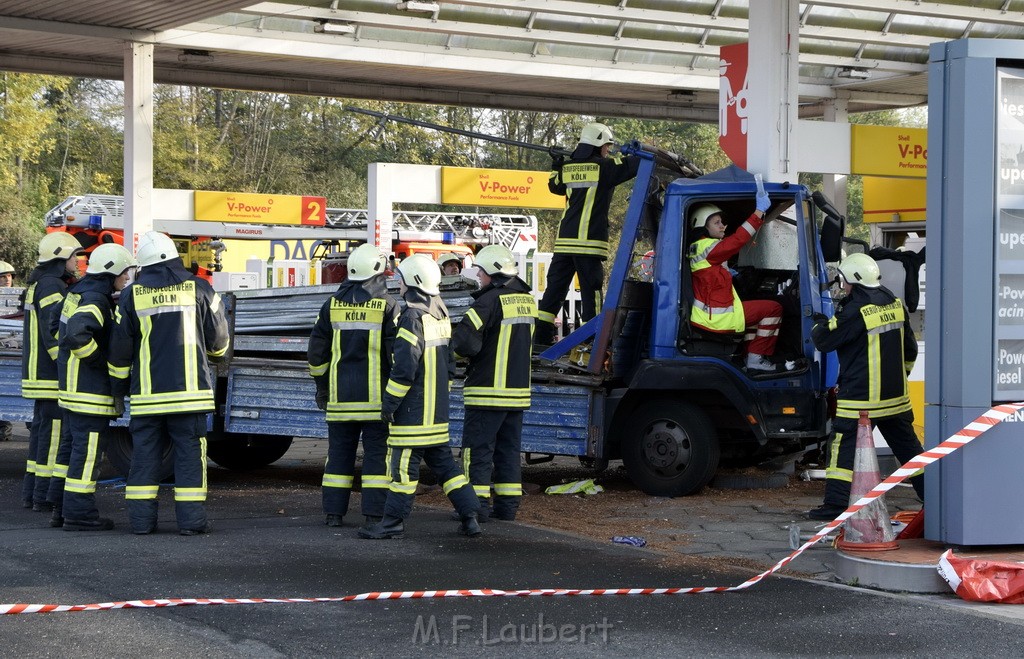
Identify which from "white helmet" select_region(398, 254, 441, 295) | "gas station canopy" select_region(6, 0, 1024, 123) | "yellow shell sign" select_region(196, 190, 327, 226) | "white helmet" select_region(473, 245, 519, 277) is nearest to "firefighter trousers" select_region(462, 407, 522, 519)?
"white helmet" select_region(473, 245, 519, 277)

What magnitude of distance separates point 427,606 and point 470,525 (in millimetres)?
2119

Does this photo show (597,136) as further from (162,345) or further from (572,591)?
(572,591)

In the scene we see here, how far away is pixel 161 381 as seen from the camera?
8.41 m

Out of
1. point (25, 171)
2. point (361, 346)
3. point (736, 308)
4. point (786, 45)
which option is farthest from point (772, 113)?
point (25, 171)

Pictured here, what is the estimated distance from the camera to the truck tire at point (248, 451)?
12.0 m

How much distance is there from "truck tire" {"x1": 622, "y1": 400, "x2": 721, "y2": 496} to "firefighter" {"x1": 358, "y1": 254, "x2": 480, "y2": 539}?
7.12 ft

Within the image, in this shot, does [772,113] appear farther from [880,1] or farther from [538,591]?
[538,591]

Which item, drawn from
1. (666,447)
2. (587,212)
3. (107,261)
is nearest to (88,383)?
(107,261)

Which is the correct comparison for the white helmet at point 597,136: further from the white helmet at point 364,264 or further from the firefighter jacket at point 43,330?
the firefighter jacket at point 43,330

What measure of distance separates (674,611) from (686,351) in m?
4.10

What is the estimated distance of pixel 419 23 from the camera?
17.0 metres

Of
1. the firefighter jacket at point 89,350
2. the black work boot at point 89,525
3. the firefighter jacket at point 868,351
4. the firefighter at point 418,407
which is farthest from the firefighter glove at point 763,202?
the black work boot at point 89,525

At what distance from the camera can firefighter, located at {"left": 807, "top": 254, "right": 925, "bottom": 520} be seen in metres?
9.01

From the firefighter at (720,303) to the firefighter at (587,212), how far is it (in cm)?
82
